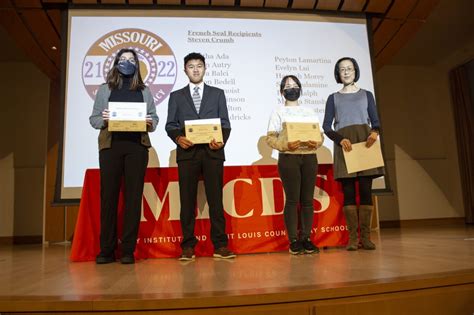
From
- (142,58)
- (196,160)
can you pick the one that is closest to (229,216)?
(196,160)

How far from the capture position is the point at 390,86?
716 centimetres

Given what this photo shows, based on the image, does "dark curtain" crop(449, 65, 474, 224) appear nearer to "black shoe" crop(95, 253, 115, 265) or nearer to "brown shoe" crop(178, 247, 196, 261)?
"brown shoe" crop(178, 247, 196, 261)

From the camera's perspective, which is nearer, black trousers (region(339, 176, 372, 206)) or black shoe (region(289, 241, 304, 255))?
black shoe (region(289, 241, 304, 255))

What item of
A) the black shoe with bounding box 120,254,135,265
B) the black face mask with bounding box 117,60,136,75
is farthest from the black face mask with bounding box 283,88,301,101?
the black shoe with bounding box 120,254,135,265

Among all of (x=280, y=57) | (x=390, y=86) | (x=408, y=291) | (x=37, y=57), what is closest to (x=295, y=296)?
(x=408, y=291)

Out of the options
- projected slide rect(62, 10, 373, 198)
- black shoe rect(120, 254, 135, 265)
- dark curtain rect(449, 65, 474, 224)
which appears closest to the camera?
black shoe rect(120, 254, 135, 265)

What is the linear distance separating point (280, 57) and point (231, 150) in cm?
110

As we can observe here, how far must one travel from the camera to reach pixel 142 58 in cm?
393

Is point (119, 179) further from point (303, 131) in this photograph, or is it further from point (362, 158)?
point (362, 158)

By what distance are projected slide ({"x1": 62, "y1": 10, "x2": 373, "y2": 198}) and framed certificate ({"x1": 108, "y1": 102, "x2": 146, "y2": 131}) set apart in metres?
1.30

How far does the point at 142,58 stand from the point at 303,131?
2.11 metres

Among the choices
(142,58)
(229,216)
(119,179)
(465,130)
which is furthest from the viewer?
(465,130)

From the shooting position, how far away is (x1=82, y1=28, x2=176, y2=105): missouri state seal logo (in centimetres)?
388

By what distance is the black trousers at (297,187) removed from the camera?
257cm
